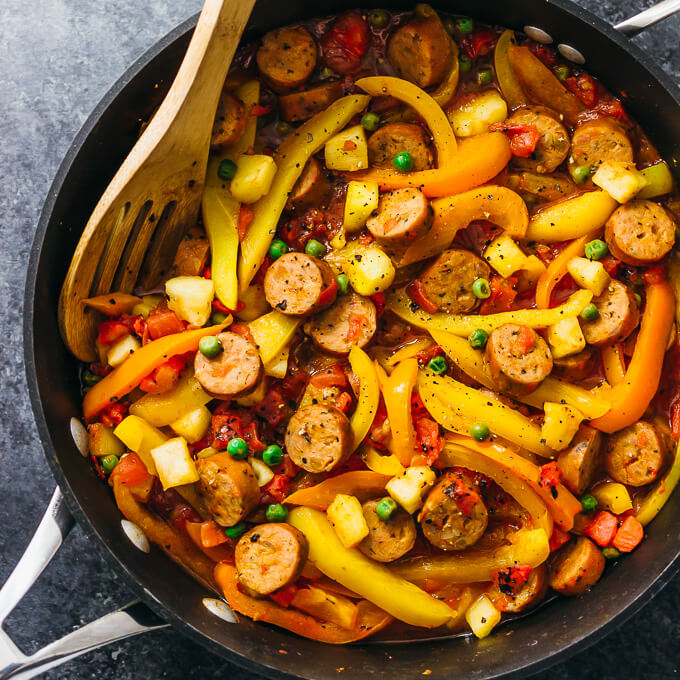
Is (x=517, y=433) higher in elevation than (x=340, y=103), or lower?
lower

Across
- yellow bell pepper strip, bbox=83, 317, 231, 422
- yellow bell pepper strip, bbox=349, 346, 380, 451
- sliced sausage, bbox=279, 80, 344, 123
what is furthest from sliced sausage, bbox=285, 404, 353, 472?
sliced sausage, bbox=279, 80, 344, 123

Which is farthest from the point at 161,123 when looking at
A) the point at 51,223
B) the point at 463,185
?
the point at 463,185

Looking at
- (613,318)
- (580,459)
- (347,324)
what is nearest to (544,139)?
(613,318)

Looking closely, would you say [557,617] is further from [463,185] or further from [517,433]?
[463,185]

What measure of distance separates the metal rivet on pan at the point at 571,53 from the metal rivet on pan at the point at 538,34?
0.07m

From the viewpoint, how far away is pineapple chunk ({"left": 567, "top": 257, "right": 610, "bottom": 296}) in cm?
404

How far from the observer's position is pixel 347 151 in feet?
13.7

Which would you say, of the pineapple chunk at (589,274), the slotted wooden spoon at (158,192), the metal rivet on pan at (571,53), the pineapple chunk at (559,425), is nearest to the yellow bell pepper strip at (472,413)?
the pineapple chunk at (559,425)

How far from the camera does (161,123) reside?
3635mm

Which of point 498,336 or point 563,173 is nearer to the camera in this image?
point 498,336

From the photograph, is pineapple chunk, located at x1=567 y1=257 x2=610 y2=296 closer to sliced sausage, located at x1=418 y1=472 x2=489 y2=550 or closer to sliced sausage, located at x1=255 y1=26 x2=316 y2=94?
sliced sausage, located at x1=418 y1=472 x2=489 y2=550

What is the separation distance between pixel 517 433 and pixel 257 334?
4.38 ft

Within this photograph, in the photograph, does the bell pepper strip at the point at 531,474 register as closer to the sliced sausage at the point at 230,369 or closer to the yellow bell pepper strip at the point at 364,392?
the yellow bell pepper strip at the point at 364,392

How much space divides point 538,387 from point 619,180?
1.07 m
